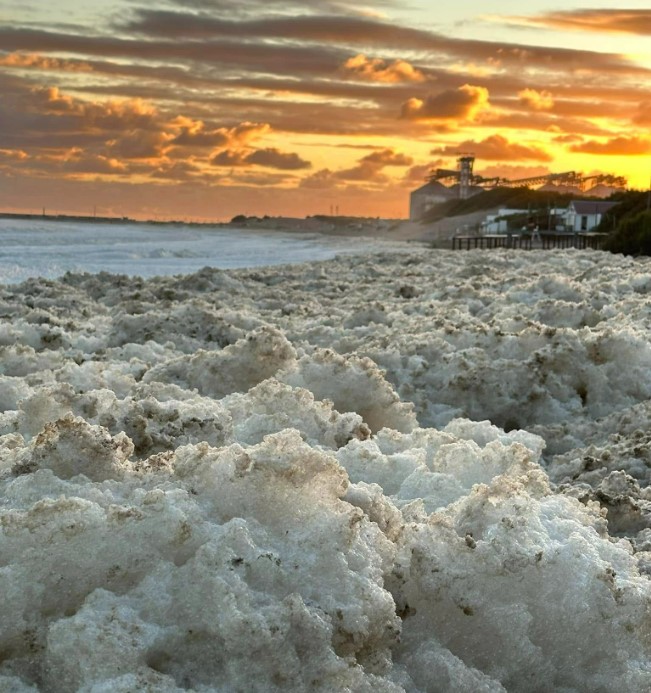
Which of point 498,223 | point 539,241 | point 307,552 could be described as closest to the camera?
point 307,552

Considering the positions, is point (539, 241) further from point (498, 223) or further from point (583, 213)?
point (498, 223)

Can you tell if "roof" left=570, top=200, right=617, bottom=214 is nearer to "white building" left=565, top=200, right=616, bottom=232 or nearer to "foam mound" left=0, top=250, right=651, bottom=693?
→ "white building" left=565, top=200, right=616, bottom=232

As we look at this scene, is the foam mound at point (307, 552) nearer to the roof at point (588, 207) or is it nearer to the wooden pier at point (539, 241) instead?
the wooden pier at point (539, 241)

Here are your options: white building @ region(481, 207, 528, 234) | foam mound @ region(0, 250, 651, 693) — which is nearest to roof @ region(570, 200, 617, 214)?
white building @ region(481, 207, 528, 234)

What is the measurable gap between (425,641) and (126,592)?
0.67 m

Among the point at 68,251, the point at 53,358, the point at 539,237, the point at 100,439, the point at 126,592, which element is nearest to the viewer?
the point at 126,592

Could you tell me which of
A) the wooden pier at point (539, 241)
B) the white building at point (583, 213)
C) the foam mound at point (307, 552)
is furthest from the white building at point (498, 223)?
the foam mound at point (307, 552)

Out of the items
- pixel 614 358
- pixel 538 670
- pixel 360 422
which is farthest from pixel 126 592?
pixel 614 358

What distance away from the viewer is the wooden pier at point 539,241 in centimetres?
3729

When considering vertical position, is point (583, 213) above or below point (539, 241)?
above

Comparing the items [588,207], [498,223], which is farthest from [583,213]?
[498,223]

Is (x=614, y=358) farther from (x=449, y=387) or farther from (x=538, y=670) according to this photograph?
(x=538, y=670)

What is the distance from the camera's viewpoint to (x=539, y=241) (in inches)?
1711

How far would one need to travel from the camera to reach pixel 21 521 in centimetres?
202
